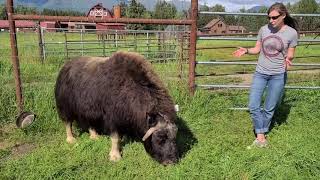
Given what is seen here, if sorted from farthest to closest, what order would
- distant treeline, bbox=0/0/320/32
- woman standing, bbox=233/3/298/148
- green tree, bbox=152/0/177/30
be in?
green tree, bbox=152/0/177/30
distant treeline, bbox=0/0/320/32
woman standing, bbox=233/3/298/148

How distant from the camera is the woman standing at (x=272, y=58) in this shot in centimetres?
475

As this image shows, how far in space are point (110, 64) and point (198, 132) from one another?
1702 millimetres

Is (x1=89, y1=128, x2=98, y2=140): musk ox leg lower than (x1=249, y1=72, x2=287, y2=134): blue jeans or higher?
lower

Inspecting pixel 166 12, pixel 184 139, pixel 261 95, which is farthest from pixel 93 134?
pixel 166 12

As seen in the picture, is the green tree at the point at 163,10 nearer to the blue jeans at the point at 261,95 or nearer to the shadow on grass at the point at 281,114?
the shadow on grass at the point at 281,114

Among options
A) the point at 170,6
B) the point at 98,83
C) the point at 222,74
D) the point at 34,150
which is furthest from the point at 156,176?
the point at 222,74

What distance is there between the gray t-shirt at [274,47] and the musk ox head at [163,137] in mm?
1513

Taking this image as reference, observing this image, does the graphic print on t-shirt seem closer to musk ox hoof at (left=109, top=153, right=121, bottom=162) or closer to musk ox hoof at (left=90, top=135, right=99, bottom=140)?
musk ox hoof at (left=109, top=153, right=121, bottom=162)

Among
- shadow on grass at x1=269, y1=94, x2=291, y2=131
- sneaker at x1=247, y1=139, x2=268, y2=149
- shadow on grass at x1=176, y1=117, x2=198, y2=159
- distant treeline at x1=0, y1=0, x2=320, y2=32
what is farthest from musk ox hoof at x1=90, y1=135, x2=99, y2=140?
shadow on grass at x1=269, y1=94, x2=291, y2=131

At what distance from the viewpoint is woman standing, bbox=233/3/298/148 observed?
475 centimetres

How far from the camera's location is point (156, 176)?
4289 mm

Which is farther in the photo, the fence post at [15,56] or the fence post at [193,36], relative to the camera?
the fence post at [193,36]

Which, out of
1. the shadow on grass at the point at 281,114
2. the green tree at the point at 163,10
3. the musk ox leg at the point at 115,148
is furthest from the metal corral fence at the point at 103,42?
the musk ox leg at the point at 115,148

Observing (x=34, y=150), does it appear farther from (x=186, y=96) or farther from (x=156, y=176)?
(x=186, y=96)
